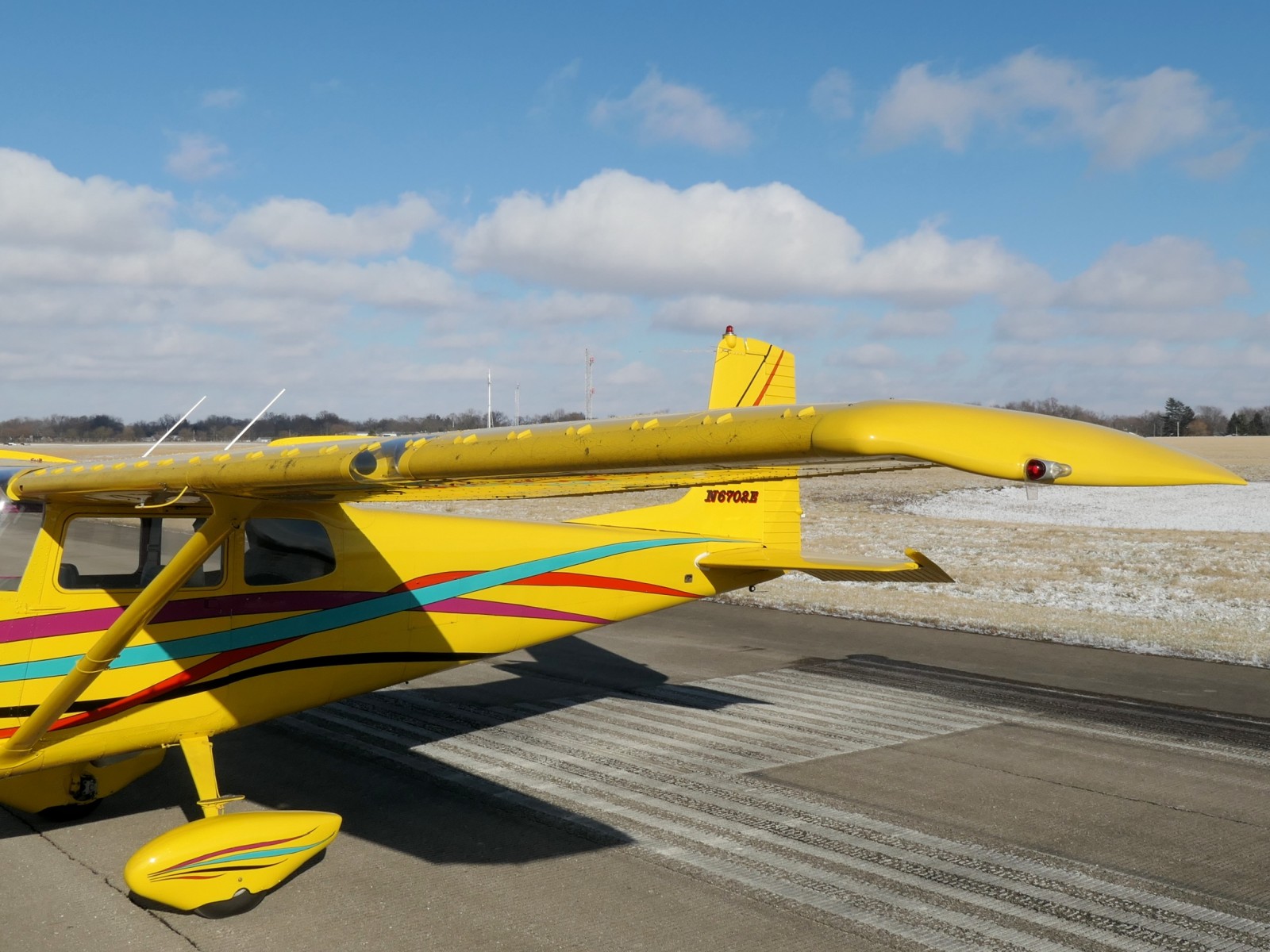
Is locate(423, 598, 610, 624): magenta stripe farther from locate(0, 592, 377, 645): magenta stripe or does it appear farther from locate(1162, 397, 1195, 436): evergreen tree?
locate(1162, 397, 1195, 436): evergreen tree

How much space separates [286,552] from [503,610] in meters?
1.71

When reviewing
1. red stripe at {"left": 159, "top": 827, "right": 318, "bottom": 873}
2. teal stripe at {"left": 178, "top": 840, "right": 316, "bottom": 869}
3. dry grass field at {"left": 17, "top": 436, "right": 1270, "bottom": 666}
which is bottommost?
teal stripe at {"left": 178, "top": 840, "right": 316, "bottom": 869}

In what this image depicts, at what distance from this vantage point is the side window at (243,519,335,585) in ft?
19.4

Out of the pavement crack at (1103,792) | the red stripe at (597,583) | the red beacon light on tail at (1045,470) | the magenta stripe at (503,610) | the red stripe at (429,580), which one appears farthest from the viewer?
the red stripe at (597,583)

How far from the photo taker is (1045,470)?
259 cm

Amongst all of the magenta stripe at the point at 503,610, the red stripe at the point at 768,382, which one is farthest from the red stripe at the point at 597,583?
the red stripe at the point at 768,382

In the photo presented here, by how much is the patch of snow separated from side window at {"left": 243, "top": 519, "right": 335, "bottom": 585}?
63.9 ft

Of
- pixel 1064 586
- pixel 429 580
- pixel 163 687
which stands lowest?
pixel 1064 586

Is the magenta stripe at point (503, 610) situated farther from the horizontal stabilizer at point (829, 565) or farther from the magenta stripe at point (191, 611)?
the horizontal stabilizer at point (829, 565)

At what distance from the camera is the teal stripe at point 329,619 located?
17.2 feet

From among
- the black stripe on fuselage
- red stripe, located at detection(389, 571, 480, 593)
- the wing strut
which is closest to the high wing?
the wing strut

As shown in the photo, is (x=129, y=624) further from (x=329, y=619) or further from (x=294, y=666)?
(x=329, y=619)

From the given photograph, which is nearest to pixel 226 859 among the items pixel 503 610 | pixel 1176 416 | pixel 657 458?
pixel 503 610

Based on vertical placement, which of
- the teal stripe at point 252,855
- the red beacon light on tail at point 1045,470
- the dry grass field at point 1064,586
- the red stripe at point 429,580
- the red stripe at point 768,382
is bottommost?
the teal stripe at point 252,855
